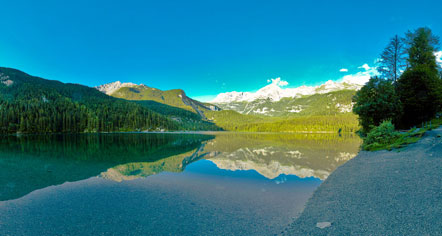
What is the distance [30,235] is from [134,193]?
221 inches

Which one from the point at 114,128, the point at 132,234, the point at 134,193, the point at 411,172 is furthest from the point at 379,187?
the point at 114,128

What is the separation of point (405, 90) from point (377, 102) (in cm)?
960

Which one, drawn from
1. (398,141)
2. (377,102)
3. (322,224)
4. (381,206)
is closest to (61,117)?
(377,102)

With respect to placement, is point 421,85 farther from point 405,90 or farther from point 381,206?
point 381,206

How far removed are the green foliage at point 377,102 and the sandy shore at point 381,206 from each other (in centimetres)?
2533

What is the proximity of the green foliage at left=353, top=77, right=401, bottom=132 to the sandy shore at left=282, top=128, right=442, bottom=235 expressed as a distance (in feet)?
83.1

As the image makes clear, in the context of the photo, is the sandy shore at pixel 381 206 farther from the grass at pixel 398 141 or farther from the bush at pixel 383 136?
the bush at pixel 383 136

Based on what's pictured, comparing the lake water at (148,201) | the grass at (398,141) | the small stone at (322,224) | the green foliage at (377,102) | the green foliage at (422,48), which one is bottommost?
the lake water at (148,201)

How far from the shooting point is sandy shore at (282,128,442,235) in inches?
263

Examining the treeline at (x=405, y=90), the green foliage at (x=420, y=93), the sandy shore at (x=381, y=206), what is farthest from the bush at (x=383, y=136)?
the green foliage at (x=420, y=93)

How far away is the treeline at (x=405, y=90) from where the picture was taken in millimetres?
34969

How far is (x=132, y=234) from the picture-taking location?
7742 mm

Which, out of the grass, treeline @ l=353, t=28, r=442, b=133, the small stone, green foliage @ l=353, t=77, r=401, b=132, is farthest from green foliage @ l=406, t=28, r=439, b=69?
the small stone

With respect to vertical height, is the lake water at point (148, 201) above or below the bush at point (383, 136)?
below
